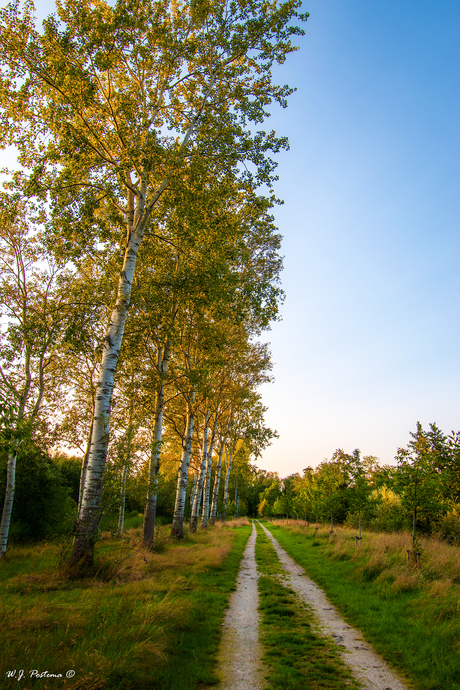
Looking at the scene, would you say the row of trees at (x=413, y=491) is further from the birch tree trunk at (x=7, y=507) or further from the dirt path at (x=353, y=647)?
the birch tree trunk at (x=7, y=507)

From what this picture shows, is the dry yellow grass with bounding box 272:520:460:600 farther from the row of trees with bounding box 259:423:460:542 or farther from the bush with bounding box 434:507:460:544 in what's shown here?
the bush with bounding box 434:507:460:544

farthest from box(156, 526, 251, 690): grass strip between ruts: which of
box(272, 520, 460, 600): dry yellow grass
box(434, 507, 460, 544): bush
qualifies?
box(434, 507, 460, 544): bush

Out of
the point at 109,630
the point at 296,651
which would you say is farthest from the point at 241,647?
the point at 109,630

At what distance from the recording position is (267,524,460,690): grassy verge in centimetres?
537

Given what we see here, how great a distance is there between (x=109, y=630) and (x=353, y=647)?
4187 millimetres

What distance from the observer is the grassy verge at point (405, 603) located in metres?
5.37

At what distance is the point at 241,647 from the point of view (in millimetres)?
5855

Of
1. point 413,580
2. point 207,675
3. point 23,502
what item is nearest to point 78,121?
point 207,675

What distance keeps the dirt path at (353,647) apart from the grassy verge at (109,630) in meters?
2.13

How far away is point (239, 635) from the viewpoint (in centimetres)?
640

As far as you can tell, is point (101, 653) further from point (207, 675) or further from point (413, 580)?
point (413, 580)

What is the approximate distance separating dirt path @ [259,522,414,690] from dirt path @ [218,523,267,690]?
4.47ft

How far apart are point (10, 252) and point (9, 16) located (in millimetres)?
9254

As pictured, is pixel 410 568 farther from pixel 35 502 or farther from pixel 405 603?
pixel 35 502
